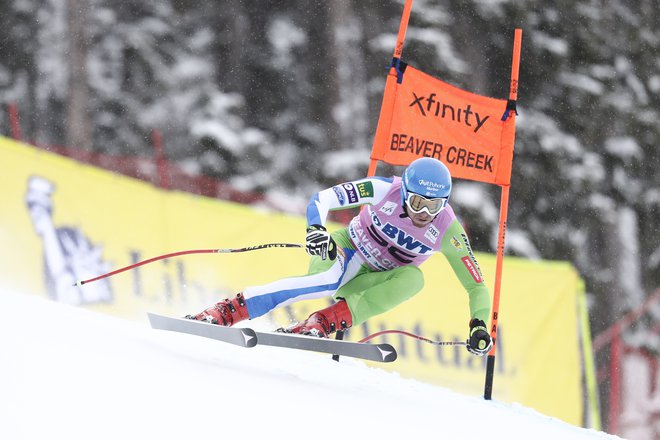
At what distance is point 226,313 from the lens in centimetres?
478

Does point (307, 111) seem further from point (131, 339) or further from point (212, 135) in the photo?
point (131, 339)

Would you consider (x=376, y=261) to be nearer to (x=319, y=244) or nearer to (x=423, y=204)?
(x=423, y=204)

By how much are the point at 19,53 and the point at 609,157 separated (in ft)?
37.4

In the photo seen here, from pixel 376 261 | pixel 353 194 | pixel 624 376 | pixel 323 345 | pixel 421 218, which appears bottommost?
pixel 624 376

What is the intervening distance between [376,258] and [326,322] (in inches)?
19.7

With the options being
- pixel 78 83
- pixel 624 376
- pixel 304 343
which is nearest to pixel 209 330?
pixel 304 343

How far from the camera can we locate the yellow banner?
6.69 meters

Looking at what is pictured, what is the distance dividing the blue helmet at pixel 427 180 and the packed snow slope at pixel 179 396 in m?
1.09

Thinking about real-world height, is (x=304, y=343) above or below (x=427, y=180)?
below

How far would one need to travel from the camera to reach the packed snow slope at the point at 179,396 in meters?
2.94

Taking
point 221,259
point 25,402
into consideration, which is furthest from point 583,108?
point 25,402

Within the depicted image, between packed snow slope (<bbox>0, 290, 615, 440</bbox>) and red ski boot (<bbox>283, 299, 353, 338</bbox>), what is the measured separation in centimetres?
23

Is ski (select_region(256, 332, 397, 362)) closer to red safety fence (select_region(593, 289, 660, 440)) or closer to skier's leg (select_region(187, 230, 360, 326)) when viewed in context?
skier's leg (select_region(187, 230, 360, 326))

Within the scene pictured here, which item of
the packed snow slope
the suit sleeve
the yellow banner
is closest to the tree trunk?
the yellow banner
